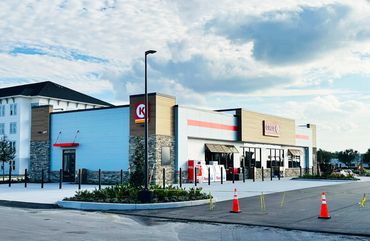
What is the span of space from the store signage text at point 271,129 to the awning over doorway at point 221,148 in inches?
201

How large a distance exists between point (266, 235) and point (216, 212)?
480 centimetres

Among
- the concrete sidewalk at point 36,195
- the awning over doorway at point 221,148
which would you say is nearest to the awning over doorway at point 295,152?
the awning over doorway at point 221,148

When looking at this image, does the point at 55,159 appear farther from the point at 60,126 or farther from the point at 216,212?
the point at 216,212

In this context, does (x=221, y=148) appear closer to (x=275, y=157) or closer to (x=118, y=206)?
(x=275, y=157)

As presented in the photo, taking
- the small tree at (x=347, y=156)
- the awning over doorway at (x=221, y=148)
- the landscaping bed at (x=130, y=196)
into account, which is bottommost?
the landscaping bed at (x=130, y=196)

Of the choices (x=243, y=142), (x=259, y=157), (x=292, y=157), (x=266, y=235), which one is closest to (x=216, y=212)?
(x=266, y=235)

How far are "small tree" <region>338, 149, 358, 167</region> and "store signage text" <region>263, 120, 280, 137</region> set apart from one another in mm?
77681

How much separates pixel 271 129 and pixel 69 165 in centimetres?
1986

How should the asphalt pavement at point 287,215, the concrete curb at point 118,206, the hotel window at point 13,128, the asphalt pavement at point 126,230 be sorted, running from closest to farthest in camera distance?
the asphalt pavement at point 126,230, the asphalt pavement at point 287,215, the concrete curb at point 118,206, the hotel window at point 13,128

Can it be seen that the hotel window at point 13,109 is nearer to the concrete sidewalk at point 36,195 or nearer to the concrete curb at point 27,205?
the concrete sidewalk at point 36,195

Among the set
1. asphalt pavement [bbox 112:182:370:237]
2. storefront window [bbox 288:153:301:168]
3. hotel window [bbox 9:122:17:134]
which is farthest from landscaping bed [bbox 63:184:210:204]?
hotel window [bbox 9:122:17:134]

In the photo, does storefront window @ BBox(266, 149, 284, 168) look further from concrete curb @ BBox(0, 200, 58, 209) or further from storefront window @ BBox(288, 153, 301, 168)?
concrete curb @ BBox(0, 200, 58, 209)

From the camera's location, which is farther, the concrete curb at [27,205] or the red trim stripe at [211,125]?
the red trim stripe at [211,125]

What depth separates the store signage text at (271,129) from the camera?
44956 millimetres
